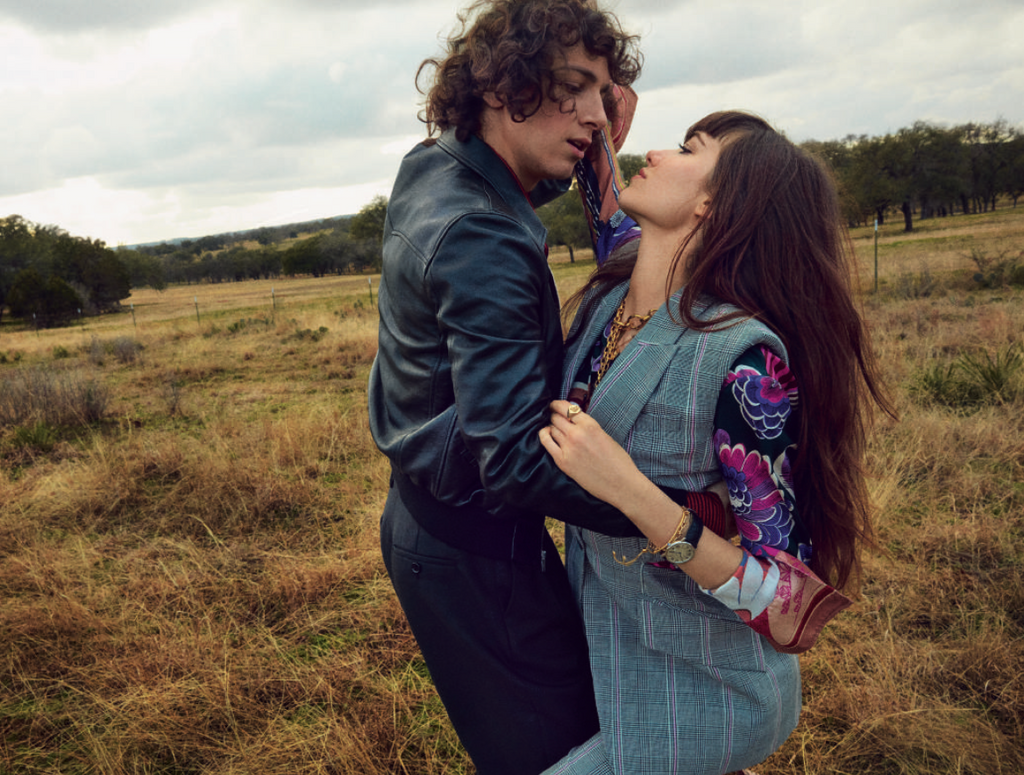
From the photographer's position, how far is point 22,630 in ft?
11.4

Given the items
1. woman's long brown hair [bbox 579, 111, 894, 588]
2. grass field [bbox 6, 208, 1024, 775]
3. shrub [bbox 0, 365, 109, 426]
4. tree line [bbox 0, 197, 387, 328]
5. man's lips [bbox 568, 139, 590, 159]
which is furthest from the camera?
tree line [bbox 0, 197, 387, 328]

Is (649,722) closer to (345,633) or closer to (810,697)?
(810,697)

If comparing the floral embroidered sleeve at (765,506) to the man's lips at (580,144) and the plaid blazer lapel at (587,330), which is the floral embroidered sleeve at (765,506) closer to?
the plaid blazer lapel at (587,330)

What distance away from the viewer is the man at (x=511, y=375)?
1.34 metres

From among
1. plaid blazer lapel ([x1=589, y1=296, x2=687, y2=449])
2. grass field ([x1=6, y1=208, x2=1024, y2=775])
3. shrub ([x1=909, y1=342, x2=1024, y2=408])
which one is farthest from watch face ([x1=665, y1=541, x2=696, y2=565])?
shrub ([x1=909, y1=342, x2=1024, y2=408])

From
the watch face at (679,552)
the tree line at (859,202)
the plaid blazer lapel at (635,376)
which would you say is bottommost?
the watch face at (679,552)

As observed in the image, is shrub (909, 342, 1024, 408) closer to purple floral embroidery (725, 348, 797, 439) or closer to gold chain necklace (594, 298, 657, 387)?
gold chain necklace (594, 298, 657, 387)

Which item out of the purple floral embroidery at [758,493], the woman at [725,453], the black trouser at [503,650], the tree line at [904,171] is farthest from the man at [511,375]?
the tree line at [904,171]

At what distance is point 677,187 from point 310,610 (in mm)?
3100

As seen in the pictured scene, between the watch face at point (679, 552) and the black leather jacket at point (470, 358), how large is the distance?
0.10m

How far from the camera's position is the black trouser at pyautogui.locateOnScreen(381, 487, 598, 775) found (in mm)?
1564

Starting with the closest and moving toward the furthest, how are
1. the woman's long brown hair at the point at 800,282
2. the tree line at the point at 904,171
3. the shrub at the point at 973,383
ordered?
the woman's long brown hair at the point at 800,282
the shrub at the point at 973,383
the tree line at the point at 904,171

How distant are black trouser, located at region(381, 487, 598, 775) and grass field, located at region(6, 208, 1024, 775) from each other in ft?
4.01

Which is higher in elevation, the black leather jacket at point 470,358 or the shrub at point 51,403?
the black leather jacket at point 470,358
